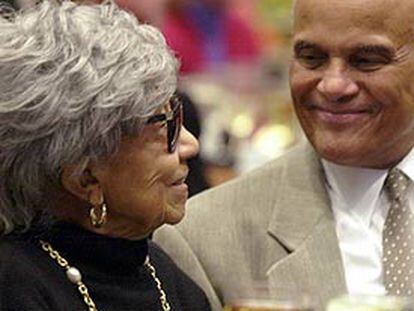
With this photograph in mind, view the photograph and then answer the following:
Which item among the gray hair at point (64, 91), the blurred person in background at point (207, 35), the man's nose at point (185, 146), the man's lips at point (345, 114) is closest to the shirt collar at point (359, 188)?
the man's lips at point (345, 114)

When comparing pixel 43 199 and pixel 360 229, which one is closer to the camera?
pixel 43 199

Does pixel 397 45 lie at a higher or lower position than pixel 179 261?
higher

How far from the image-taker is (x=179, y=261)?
2.35 metres

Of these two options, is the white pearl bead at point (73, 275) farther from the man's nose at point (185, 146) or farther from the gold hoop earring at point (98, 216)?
the man's nose at point (185, 146)

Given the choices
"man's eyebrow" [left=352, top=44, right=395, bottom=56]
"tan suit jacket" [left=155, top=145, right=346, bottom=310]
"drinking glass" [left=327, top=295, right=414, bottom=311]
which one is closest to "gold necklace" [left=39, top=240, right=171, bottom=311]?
"tan suit jacket" [left=155, top=145, right=346, bottom=310]

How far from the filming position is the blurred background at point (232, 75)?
3.94 m

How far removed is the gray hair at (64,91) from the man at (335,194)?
1.29ft

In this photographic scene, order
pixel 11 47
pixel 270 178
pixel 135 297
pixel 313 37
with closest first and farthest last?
pixel 11 47 → pixel 135 297 → pixel 313 37 → pixel 270 178

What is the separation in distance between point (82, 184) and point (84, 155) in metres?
0.05

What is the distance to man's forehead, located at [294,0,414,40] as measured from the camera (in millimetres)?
2311

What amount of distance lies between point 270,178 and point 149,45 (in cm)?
55

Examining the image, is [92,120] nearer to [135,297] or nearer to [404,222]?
[135,297]

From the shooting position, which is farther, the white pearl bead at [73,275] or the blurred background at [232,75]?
the blurred background at [232,75]

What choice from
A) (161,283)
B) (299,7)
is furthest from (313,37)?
(161,283)
